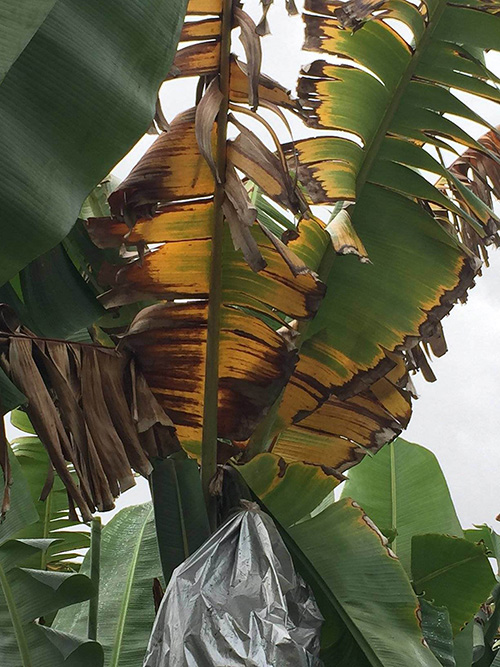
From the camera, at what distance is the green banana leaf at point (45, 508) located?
148 cm

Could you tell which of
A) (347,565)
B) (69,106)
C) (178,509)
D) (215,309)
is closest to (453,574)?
(347,565)

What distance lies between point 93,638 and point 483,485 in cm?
103

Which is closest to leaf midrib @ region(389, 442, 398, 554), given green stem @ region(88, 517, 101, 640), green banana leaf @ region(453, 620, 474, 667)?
green banana leaf @ region(453, 620, 474, 667)

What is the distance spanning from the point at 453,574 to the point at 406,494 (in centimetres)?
32

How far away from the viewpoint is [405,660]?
96 centimetres

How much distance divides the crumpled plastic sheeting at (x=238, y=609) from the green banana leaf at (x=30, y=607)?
276 mm

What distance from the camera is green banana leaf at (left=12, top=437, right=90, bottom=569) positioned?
1.48m

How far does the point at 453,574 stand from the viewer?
4.01 feet

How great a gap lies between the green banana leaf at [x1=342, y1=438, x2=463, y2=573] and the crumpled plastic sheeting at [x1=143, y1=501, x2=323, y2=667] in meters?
0.60

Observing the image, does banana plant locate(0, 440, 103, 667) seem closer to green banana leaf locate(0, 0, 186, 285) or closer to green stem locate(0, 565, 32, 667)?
green stem locate(0, 565, 32, 667)

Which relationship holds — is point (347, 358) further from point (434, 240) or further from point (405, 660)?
point (405, 660)

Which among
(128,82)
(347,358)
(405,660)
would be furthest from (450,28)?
(405,660)

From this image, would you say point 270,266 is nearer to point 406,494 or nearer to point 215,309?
Answer: point 215,309

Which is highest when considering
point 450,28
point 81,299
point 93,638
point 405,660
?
point 450,28
